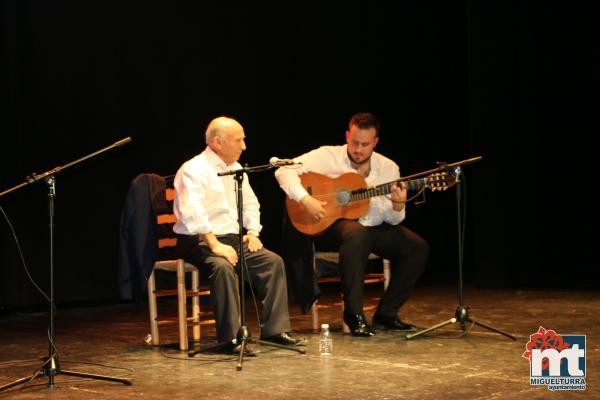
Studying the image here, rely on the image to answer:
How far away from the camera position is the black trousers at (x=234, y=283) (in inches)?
170

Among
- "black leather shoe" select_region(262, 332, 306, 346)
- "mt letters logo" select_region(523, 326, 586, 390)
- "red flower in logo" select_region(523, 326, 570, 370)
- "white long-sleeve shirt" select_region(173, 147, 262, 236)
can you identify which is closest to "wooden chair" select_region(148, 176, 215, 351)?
"white long-sleeve shirt" select_region(173, 147, 262, 236)

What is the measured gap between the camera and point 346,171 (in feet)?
16.7

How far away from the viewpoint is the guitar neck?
4.68m

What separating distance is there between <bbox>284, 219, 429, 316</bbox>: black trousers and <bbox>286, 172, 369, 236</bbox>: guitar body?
42 millimetres

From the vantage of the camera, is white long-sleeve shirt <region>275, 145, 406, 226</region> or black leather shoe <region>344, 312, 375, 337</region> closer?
black leather shoe <region>344, 312, 375, 337</region>

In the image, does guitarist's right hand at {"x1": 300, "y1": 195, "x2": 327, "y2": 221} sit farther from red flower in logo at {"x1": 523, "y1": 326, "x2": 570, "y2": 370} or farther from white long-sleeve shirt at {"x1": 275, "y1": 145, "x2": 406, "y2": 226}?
red flower in logo at {"x1": 523, "y1": 326, "x2": 570, "y2": 370}

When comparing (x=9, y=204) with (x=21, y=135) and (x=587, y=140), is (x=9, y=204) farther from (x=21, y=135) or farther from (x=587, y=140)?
(x=587, y=140)

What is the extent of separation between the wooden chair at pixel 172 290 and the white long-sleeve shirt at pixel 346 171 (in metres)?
0.67

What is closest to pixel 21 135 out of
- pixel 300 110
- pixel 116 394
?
pixel 300 110

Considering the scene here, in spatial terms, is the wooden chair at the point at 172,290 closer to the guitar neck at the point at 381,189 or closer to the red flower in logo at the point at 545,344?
the guitar neck at the point at 381,189

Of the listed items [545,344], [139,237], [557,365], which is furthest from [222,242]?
[557,365]

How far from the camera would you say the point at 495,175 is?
288 inches

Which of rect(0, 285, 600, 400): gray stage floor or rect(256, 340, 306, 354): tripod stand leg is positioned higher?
rect(256, 340, 306, 354): tripod stand leg

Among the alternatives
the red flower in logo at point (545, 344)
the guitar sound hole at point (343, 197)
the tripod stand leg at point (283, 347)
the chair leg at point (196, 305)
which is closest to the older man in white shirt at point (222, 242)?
the tripod stand leg at point (283, 347)
